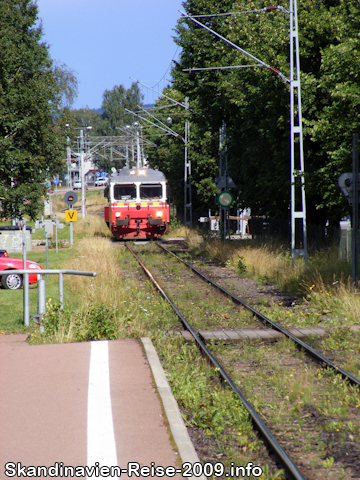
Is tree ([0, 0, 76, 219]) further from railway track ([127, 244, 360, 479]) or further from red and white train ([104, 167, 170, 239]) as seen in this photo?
railway track ([127, 244, 360, 479])

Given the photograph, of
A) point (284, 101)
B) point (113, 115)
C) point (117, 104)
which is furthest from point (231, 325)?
point (117, 104)

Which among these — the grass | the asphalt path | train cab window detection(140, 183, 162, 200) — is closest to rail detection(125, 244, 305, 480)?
the asphalt path

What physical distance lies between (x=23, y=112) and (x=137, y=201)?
345 inches

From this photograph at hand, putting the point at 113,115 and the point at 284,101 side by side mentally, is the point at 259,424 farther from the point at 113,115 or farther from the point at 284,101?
the point at 113,115

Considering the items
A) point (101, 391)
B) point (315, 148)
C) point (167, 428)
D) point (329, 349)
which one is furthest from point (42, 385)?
point (315, 148)

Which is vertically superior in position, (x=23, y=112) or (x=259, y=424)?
(x=23, y=112)

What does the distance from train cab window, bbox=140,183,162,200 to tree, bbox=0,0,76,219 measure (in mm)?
5925

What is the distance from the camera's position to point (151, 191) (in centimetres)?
3303

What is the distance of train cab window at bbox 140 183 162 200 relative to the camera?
108 feet

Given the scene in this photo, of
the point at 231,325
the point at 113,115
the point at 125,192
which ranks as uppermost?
the point at 113,115

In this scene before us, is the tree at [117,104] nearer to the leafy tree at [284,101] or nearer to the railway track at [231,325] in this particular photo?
the leafy tree at [284,101]

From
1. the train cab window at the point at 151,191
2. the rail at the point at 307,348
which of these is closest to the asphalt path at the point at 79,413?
the rail at the point at 307,348

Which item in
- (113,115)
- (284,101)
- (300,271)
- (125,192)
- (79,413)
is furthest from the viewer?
(113,115)

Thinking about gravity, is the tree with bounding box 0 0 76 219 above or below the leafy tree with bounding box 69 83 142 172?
below
